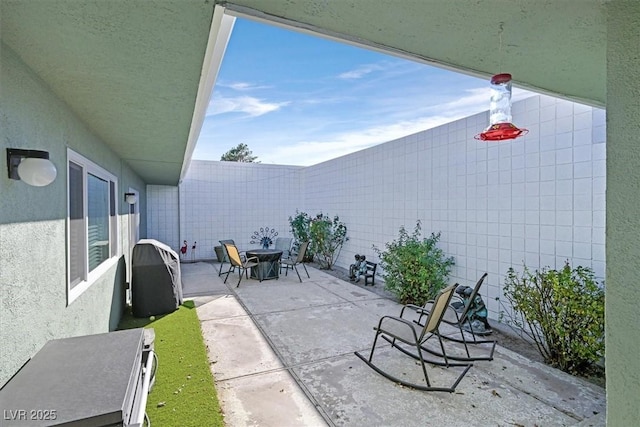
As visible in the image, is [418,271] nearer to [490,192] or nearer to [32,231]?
[490,192]

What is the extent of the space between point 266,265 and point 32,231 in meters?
5.61

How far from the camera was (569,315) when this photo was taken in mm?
3193

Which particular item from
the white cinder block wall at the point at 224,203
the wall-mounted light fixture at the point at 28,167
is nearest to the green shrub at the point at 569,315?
the wall-mounted light fixture at the point at 28,167

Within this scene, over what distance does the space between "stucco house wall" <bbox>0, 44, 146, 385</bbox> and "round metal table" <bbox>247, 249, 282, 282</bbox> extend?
4336mm

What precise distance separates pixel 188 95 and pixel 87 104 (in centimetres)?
97

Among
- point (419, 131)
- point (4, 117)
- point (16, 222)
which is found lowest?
point (16, 222)

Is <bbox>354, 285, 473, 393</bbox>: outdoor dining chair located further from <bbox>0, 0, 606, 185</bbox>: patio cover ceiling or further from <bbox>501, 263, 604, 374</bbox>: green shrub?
<bbox>0, 0, 606, 185</bbox>: patio cover ceiling

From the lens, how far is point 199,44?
1.46 metres

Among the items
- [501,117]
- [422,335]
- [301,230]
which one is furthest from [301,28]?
[301,230]

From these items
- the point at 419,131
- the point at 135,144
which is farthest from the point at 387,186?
the point at 135,144

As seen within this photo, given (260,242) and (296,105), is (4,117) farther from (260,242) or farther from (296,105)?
(260,242)

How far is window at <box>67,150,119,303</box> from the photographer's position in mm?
2730

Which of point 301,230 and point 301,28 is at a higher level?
point 301,28

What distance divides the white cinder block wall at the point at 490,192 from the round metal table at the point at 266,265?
2109mm
